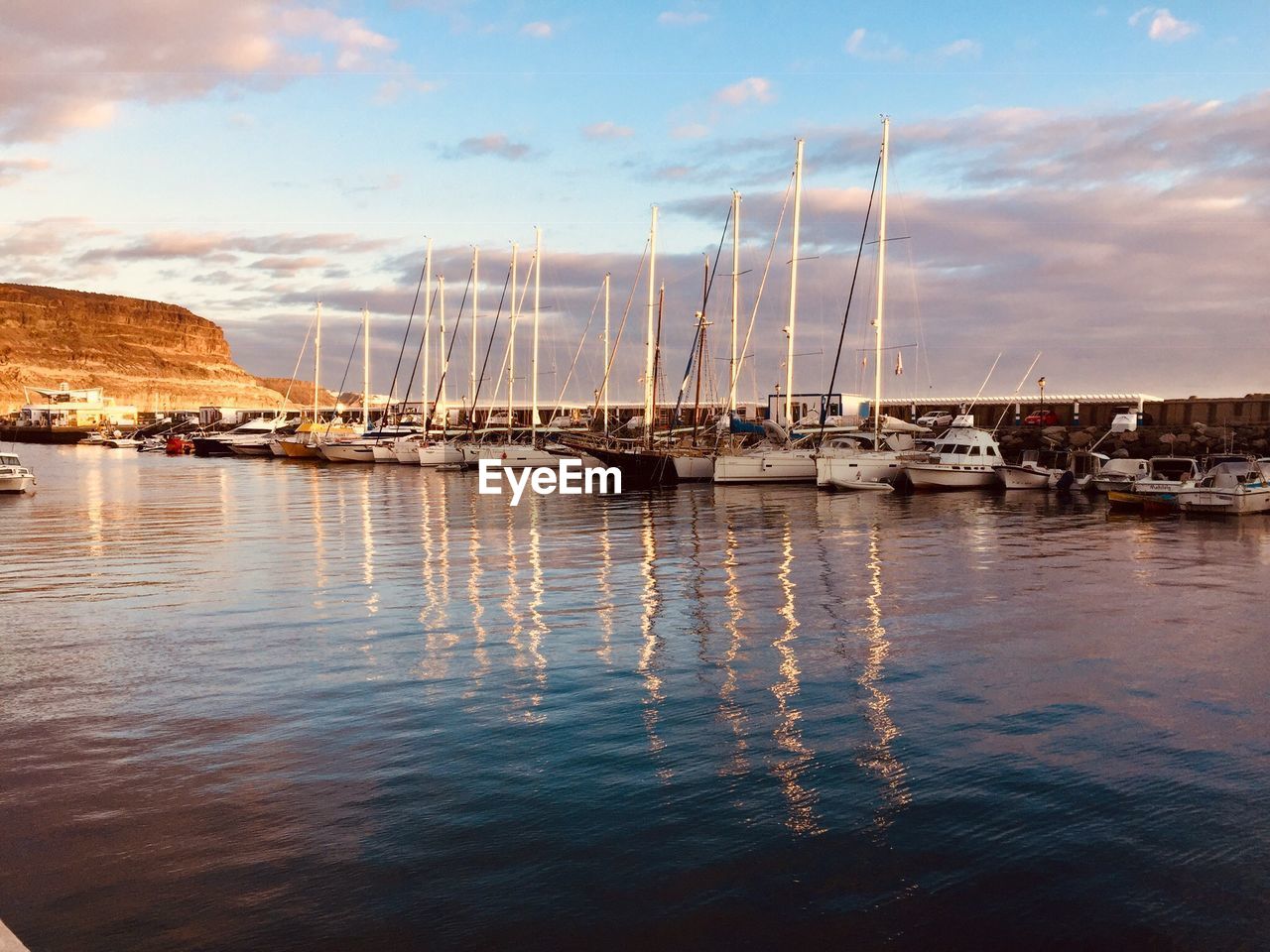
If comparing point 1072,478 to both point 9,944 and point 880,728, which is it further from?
point 9,944

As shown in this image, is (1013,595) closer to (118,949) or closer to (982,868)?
(982,868)

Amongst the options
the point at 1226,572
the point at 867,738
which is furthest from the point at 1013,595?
the point at 867,738

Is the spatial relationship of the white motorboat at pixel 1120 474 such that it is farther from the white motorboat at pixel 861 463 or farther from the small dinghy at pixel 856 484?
the small dinghy at pixel 856 484

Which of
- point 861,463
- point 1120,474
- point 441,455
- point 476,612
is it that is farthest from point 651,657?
point 441,455

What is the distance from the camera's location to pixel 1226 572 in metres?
26.4

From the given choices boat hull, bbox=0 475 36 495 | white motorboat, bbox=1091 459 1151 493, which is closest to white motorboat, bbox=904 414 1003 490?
white motorboat, bbox=1091 459 1151 493

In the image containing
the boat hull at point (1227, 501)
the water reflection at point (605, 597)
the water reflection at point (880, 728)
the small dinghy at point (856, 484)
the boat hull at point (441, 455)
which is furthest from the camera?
the boat hull at point (441, 455)

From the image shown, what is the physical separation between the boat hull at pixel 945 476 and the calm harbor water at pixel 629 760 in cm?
3148

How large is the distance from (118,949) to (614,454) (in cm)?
5427

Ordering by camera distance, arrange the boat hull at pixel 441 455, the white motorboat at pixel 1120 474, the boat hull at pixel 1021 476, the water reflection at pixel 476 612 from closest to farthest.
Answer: the water reflection at pixel 476 612 → the white motorboat at pixel 1120 474 → the boat hull at pixel 1021 476 → the boat hull at pixel 441 455

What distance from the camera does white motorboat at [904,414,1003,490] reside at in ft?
184

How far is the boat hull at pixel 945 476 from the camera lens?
56.0 metres

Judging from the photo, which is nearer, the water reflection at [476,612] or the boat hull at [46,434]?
the water reflection at [476,612]

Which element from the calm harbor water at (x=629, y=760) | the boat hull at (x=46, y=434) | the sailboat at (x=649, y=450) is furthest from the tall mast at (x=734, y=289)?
the boat hull at (x=46, y=434)
